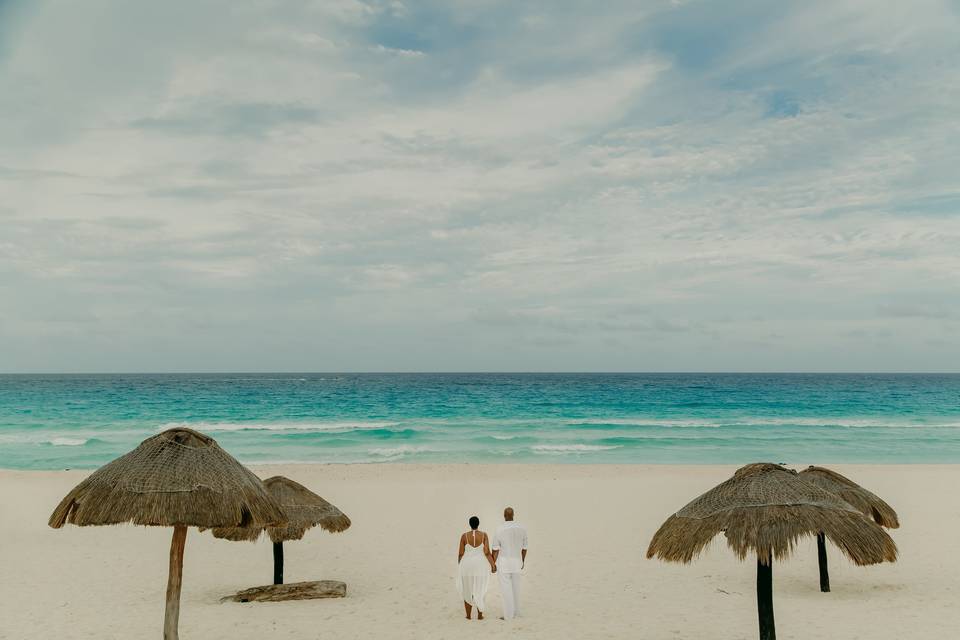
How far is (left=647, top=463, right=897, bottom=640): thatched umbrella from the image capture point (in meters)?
7.79

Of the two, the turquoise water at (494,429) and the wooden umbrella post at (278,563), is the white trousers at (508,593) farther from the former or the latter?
the turquoise water at (494,429)

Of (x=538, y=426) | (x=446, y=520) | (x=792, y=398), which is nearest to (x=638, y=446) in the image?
(x=538, y=426)

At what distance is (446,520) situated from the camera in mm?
18297

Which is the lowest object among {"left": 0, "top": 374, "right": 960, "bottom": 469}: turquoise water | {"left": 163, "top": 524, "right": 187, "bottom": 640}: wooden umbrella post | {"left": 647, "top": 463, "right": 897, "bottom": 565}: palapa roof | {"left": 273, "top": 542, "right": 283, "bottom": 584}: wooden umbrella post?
{"left": 0, "top": 374, "right": 960, "bottom": 469}: turquoise water

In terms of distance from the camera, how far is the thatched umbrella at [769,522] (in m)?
7.79

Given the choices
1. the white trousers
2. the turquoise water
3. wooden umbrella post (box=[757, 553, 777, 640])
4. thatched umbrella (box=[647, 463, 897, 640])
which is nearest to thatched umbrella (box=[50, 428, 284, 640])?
the white trousers

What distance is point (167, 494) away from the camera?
7707 millimetres

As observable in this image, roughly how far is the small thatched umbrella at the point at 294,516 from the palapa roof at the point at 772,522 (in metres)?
5.51

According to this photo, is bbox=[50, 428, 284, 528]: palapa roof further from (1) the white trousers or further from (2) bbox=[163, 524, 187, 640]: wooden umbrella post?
(1) the white trousers

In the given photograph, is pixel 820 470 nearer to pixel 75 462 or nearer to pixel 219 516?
pixel 219 516

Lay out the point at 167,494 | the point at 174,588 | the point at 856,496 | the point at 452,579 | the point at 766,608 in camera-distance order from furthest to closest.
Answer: the point at 452,579
the point at 856,496
the point at 766,608
the point at 174,588
the point at 167,494

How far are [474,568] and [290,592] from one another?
3332 mm

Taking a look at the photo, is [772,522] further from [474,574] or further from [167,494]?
[167,494]

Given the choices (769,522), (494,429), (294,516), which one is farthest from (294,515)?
(494,429)
